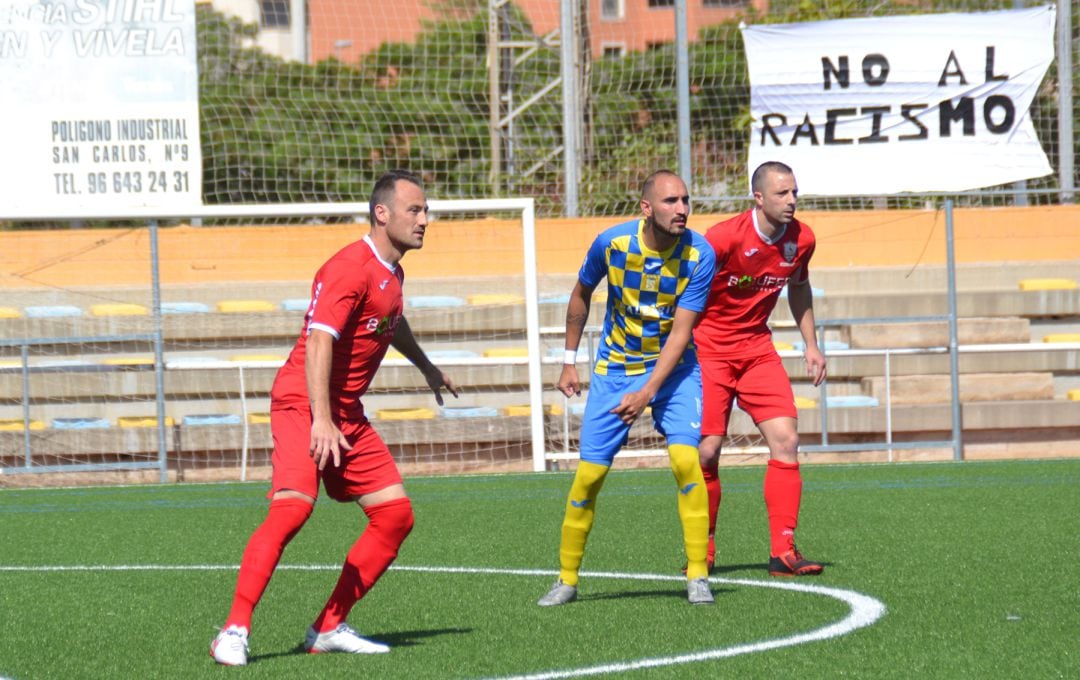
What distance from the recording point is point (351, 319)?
541 centimetres

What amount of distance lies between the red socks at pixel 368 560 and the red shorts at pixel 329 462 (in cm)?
10

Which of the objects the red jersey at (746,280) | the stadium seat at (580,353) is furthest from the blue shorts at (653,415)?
the stadium seat at (580,353)

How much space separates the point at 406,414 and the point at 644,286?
8.80 m

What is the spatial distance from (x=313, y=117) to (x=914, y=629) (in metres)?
15.1

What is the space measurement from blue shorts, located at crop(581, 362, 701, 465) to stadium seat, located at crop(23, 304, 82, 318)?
10937 millimetres

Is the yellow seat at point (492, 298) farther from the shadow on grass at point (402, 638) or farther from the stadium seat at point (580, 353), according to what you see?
the shadow on grass at point (402, 638)

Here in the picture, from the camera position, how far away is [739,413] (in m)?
15.4

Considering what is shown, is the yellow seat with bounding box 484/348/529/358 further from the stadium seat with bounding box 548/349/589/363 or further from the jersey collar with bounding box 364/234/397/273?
the jersey collar with bounding box 364/234/397/273

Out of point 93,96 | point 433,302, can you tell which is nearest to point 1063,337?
point 433,302

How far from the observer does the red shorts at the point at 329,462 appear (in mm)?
5320

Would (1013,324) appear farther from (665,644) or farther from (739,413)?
(665,644)

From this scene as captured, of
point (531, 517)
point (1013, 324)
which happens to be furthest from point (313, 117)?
point (531, 517)

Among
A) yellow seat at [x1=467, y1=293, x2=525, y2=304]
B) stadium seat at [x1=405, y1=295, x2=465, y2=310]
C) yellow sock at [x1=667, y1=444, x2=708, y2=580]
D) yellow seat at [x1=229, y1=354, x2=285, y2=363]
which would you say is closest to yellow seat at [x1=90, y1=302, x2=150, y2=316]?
yellow seat at [x1=229, y1=354, x2=285, y2=363]

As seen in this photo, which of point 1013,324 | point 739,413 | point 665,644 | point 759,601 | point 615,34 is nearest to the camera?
point 665,644
